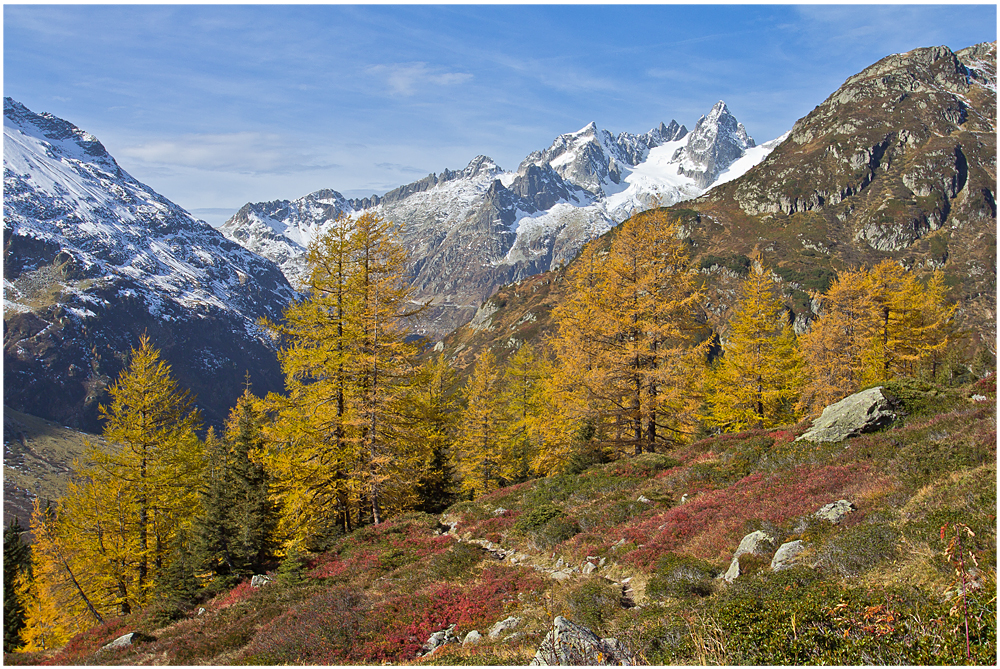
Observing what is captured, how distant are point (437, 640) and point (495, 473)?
25138mm

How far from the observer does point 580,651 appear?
21.9 ft

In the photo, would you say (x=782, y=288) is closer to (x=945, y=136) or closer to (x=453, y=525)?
(x=945, y=136)

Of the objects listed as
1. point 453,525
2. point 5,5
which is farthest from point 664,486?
point 5,5

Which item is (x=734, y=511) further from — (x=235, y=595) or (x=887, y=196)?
(x=887, y=196)

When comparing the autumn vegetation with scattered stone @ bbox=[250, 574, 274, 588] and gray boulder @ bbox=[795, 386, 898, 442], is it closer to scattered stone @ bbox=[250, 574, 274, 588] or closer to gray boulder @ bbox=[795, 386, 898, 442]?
scattered stone @ bbox=[250, 574, 274, 588]

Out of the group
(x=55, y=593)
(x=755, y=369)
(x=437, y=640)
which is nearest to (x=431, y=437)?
(x=437, y=640)

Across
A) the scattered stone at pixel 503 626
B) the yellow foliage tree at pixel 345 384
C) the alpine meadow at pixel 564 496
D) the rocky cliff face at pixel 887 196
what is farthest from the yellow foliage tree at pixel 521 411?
the rocky cliff face at pixel 887 196

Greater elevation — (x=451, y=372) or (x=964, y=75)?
(x=964, y=75)

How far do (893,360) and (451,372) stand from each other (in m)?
31.0

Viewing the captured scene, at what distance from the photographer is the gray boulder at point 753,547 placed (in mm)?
9148

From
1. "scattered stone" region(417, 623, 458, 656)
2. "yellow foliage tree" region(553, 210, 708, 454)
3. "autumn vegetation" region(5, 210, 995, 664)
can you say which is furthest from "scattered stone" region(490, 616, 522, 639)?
"yellow foliage tree" region(553, 210, 708, 454)

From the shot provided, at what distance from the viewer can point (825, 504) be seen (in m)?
10.6

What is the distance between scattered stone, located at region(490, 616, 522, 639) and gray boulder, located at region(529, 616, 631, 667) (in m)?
2.22

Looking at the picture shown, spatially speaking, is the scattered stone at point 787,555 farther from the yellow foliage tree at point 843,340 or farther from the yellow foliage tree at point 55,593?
the yellow foliage tree at point 55,593
